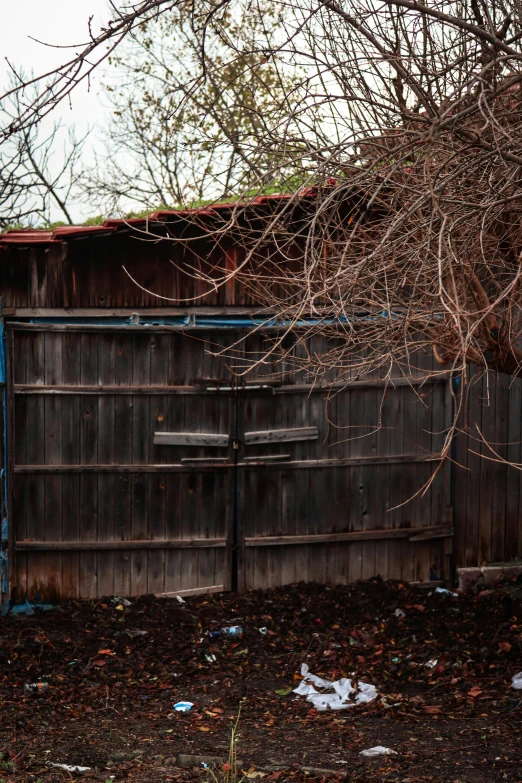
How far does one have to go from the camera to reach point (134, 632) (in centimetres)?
711

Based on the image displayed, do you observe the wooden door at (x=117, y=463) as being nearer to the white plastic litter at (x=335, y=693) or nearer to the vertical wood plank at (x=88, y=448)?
the vertical wood plank at (x=88, y=448)

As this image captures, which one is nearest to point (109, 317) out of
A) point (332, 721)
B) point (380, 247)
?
point (332, 721)

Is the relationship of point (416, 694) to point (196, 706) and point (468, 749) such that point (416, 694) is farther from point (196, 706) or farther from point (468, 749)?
point (196, 706)

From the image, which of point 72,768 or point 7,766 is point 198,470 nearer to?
point 72,768

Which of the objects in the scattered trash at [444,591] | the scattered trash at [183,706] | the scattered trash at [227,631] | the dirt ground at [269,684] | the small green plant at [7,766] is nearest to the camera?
the small green plant at [7,766]

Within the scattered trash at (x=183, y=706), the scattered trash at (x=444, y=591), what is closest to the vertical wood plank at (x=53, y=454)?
the scattered trash at (x=183, y=706)

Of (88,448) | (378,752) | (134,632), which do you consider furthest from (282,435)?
(378,752)

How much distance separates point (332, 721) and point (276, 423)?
307 cm

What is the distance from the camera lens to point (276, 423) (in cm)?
799

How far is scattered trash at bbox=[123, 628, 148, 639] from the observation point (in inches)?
277

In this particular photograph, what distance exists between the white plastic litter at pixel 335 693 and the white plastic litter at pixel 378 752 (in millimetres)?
861

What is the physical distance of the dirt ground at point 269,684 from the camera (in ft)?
15.8

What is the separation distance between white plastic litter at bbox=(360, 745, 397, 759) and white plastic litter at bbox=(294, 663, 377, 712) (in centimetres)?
86

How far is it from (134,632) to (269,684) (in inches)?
54.8
